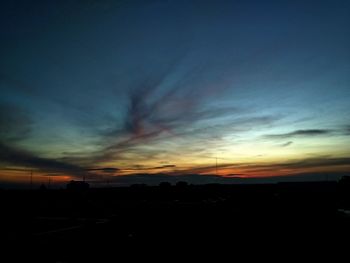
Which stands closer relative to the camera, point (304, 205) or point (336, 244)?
point (336, 244)

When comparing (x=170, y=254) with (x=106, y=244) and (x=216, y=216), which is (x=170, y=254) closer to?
(x=106, y=244)

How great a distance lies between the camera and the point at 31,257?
1309 cm

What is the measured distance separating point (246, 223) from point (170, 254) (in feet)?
22.8

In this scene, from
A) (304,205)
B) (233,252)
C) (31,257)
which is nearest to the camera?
(31,257)

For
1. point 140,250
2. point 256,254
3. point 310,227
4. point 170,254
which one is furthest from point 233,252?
point 310,227

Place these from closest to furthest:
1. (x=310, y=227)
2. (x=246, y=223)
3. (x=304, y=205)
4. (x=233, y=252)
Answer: (x=233, y=252), (x=310, y=227), (x=246, y=223), (x=304, y=205)

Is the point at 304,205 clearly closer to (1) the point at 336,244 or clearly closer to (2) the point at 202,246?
(1) the point at 336,244

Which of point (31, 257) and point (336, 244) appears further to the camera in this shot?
point (336, 244)

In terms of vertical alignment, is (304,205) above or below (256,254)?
Result: above

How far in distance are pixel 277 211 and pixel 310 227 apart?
139 inches

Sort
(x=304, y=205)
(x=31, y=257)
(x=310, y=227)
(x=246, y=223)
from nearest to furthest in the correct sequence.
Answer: (x=31, y=257) < (x=310, y=227) < (x=246, y=223) < (x=304, y=205)

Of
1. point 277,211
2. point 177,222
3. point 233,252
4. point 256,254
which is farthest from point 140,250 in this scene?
point 277,211

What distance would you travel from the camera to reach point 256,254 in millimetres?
13547

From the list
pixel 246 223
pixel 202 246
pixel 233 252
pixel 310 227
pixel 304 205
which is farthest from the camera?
pixel 304 205
